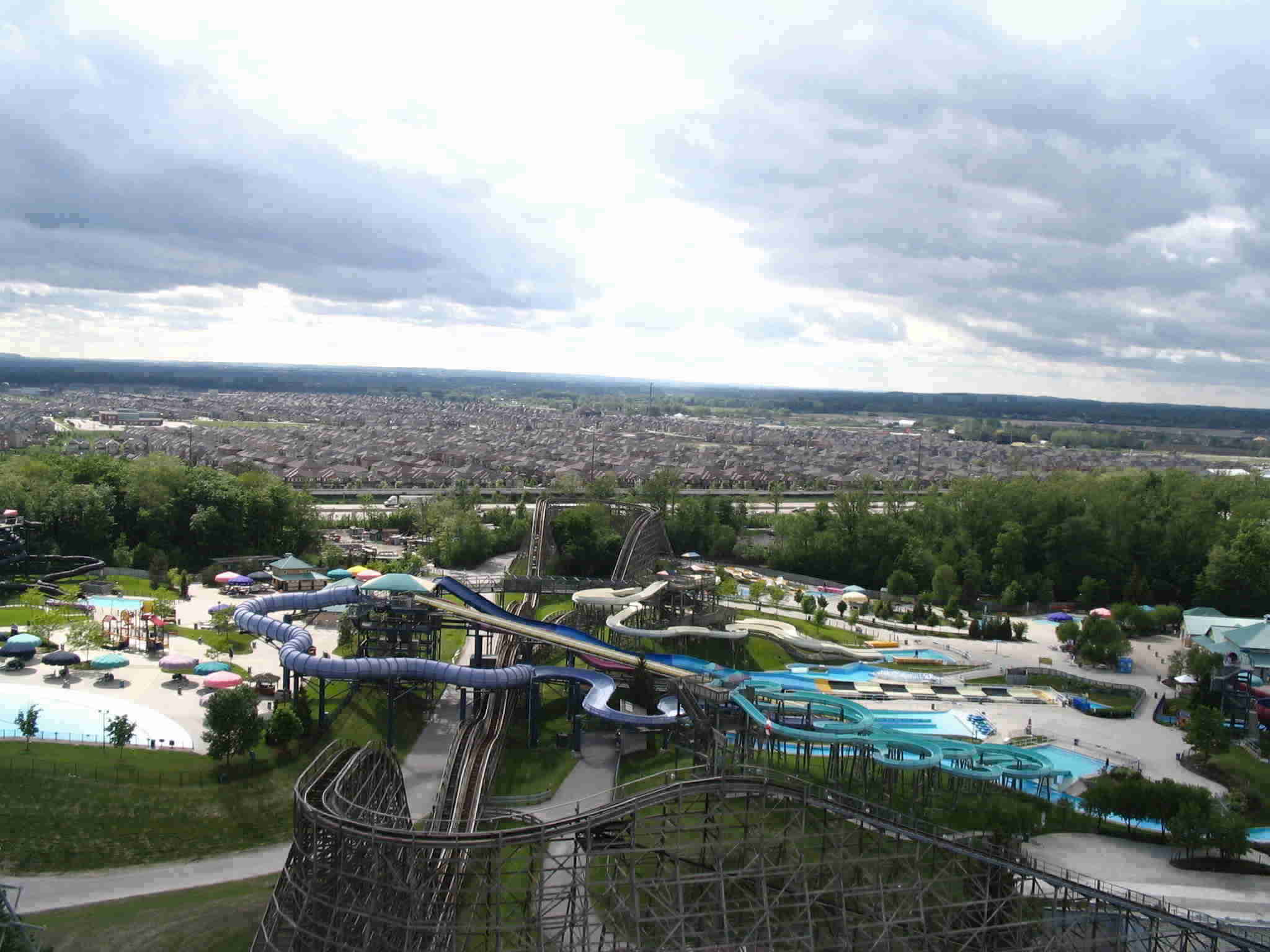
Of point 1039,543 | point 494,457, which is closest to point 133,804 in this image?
point 1039,543

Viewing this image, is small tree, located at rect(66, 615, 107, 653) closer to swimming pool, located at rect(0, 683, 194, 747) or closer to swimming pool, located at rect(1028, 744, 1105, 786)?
swimming pool, located at rect(0, 683, 194, 747)

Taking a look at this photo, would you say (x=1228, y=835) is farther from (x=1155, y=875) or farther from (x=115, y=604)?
(x=115, y=604)

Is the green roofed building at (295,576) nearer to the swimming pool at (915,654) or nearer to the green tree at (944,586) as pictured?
the swimming pool at (915,654)

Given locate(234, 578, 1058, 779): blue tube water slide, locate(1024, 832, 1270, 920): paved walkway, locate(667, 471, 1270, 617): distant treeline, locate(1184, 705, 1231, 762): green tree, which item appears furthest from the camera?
locate(667, 471, 1270, 617): distant treeline

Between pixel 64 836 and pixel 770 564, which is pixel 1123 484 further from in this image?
pixel 64 836

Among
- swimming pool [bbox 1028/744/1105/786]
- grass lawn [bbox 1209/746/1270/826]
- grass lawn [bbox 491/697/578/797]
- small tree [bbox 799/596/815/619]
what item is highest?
small tree [bbox 799/596/815/619]

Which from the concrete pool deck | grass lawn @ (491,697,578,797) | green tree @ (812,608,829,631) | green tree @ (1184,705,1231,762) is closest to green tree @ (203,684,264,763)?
the concrete pool deck

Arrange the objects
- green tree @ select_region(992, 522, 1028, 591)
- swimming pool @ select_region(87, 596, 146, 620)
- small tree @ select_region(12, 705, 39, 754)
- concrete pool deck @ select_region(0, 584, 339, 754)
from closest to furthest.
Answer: small tree @ select_region(12, 705, 39, 754) < concrete pool deck @ select_region(0, 584, 339, 754) < swimming pool @ select_region(87, 596, 146, 620) < green tree @ select_region(992, 522, 1028, 591)
